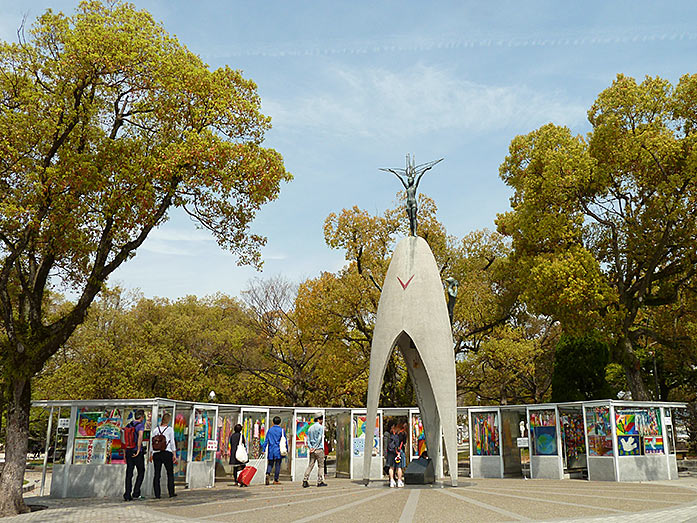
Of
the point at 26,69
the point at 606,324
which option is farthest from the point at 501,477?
the point at 26,69

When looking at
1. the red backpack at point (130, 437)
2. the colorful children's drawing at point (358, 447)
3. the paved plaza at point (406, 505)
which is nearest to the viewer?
the paved plaza at point (406, 505)

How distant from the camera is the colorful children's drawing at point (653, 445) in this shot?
1527 cm

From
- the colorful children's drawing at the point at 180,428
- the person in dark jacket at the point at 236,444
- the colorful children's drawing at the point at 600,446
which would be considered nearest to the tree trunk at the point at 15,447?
the colorful children's drawing at the point at 180,428

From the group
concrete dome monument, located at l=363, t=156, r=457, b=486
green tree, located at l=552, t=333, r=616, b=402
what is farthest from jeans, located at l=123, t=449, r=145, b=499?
green tree, located at l=552, t=333, r=616, b=402

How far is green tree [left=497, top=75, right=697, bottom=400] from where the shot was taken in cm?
1769

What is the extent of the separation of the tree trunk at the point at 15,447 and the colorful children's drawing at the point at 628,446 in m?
14.1

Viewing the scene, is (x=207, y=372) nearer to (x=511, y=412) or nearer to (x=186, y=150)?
(x=511, y=412)

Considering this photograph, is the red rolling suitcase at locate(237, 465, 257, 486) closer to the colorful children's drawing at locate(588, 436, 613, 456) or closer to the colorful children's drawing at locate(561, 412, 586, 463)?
the colorful children's drawing at locate(561, 412, 586, 463)

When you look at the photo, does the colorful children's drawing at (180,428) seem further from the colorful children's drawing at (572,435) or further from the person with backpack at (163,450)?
the colorful children's drawing at (572,435)

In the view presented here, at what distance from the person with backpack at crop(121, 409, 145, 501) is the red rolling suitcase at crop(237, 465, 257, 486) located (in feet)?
12.3

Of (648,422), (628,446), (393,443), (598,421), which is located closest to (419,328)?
(393,443)

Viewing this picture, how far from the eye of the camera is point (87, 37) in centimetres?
990

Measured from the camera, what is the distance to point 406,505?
10.1 m

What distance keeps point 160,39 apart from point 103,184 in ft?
10.7
